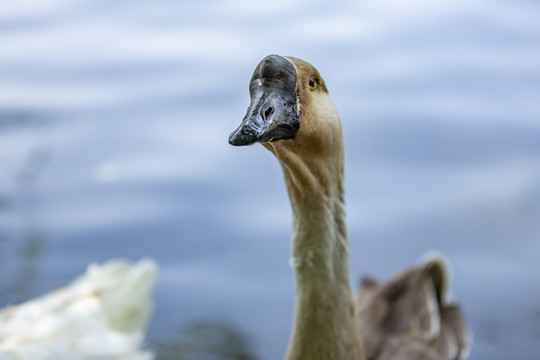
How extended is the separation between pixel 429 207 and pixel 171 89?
192cm

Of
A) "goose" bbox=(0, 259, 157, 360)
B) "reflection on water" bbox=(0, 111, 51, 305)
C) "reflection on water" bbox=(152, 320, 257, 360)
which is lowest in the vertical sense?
"reflection on water" bbox=(152, 320, 257, 360)

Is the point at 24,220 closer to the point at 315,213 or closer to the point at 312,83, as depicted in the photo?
the point at 315,213

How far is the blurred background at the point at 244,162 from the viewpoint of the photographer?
341 centimetres

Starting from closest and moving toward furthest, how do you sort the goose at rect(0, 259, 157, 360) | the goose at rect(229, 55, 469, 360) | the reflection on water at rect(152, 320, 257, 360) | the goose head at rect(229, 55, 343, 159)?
the goose head at rect(229, 55, 343, 159) → the goose at rect(229, 55, 469, 360) → the goose at rect(0, 259, 157, 360) → the reflection on water at rect(152, 320, 257, 360)

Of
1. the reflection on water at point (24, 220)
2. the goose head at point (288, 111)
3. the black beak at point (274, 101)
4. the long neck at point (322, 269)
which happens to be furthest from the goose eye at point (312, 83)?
the reflection on water at point (24, 220)

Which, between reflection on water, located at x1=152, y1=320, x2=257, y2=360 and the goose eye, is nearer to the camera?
the goose eye

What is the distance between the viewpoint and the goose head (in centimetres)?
146

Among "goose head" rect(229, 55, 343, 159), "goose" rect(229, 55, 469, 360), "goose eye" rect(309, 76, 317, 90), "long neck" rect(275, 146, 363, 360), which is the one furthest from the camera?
"long neck" rect(275, 146, 363, 360)

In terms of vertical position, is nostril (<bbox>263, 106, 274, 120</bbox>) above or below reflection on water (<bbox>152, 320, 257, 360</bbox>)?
above

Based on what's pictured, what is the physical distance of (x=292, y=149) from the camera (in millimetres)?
1697

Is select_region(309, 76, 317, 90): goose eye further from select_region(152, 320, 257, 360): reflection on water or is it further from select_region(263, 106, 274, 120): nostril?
select_region(152, 320, 257, 360): reflection on water

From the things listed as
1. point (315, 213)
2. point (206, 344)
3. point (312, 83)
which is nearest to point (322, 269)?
point (315, 213)

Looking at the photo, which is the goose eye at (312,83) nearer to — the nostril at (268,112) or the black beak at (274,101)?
the black beak at (274,101)

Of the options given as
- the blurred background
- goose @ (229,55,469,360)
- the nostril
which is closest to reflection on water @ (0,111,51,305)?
the blurred background
